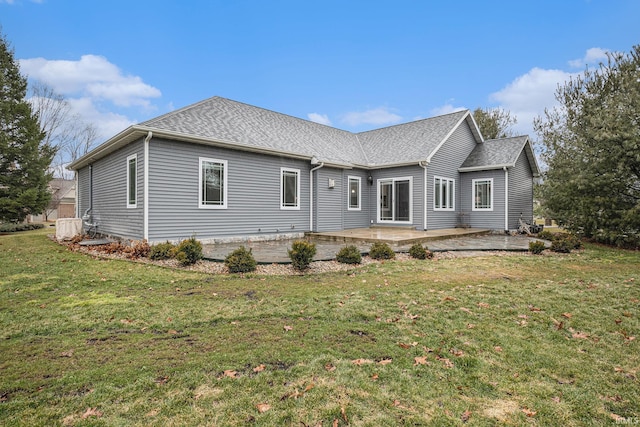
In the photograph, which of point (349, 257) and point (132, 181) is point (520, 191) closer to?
point (349, 257)

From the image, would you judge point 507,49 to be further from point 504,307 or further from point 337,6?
point 504,307

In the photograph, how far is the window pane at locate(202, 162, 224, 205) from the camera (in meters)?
10.5

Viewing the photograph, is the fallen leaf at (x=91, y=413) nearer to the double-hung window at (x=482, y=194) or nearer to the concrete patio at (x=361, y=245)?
the concrete patio at (x=361, y=245)

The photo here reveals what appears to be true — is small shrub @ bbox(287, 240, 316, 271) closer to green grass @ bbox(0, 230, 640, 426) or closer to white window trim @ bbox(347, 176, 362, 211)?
green grass @ bbox(0, 230, 640, 426)

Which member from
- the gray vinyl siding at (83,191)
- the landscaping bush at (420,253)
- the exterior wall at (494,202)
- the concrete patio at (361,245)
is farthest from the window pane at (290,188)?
the gray vinyl siding at (83,191)

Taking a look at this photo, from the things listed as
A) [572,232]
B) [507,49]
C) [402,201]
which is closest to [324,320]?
[402,201]

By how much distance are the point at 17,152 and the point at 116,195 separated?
507 inches

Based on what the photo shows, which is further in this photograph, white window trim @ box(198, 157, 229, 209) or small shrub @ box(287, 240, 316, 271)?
white window trim @ box(198, 157, 229, 209)

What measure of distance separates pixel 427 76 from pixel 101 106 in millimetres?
30220

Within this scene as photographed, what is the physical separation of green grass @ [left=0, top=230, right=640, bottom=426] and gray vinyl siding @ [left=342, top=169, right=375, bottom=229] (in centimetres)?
888

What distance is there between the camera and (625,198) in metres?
11.2

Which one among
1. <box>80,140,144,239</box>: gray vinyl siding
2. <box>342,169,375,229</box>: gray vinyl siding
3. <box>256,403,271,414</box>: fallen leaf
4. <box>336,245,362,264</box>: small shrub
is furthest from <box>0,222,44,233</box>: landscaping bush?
<box>256,403,271,414</box>: fallen leaf

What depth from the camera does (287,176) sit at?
1270cm

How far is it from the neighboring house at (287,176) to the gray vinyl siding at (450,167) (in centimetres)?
5
